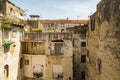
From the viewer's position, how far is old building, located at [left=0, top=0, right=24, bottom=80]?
20250 millimetres

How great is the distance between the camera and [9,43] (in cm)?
2114

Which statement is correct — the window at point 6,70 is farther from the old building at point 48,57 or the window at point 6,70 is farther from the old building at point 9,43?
the old building at point 48,57

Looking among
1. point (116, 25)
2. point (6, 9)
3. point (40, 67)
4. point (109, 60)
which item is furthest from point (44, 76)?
point (116, 25)

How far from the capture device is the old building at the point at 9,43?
66.4 ft

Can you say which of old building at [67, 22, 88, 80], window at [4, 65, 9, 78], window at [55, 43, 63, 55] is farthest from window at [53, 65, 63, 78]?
old building at [67, 22, 88, 80]

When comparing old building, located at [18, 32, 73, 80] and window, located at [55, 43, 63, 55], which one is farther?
window, located at [55, 43, 63, 55]

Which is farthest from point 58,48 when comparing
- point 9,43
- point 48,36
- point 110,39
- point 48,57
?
point 110,39

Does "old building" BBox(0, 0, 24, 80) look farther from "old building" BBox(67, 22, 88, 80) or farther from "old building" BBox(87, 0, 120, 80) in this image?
"old building" BBox(67, 22, 88, 80)

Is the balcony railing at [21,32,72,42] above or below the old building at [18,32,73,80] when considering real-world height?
above

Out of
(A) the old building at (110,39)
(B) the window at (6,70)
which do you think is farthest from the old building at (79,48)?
(A) the old building at (110,39)

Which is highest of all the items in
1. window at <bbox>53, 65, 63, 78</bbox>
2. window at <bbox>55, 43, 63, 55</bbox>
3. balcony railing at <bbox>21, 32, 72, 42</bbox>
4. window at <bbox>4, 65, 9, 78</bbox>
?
balcony railing at <bbox>21, 32, 72, 42</bbox>

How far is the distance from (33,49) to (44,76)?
402 cm

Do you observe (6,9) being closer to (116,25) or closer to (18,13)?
(18,13)

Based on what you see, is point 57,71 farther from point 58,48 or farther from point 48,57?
point 58,48
